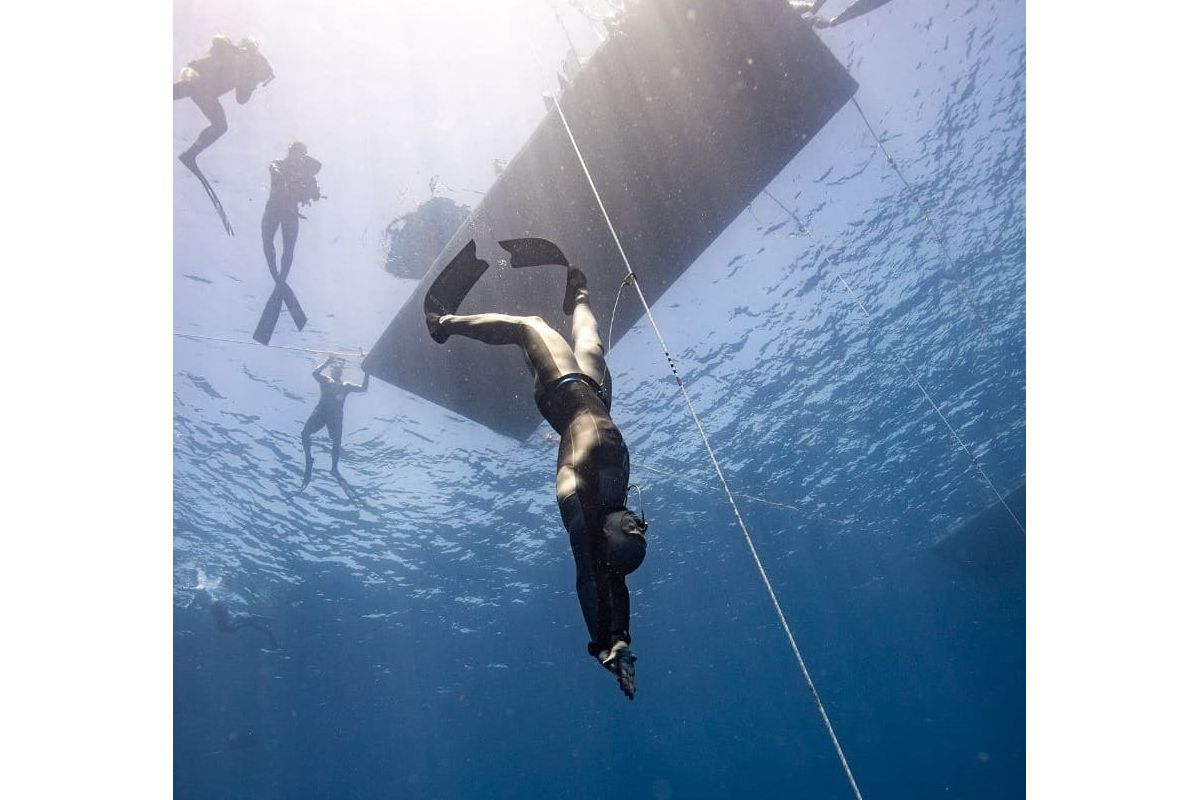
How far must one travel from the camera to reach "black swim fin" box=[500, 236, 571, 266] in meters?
5.53

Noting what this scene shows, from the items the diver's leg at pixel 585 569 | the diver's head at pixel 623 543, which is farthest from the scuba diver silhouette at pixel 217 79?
the diver's head at pixel 623 543

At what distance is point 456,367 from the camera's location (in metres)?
9.99

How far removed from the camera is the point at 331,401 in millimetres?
14398

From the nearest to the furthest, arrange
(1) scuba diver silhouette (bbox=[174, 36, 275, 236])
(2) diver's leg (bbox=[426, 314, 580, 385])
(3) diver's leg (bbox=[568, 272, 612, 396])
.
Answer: (2) diver's leg (bbox=[426, 314, 580, 385]) → (3) diver's leg (bbox=[568, 272, 612, 396]) → (1) scuba diver silhouette (bbox=[174, 36, 275, 236])

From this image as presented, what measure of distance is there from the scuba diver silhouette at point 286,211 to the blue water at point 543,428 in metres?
0.41

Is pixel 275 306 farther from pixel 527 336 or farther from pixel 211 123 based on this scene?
pixel 527 336

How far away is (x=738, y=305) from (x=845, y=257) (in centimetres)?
298

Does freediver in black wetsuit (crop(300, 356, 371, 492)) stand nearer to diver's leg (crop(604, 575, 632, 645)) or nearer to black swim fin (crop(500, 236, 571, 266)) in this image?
black swim fin (crop(500, 236, 571, 266))

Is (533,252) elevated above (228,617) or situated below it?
below

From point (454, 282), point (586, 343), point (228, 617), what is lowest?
point (586, 343)

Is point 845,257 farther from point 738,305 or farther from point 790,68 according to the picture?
point 790,68

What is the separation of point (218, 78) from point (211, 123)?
69 centimetres

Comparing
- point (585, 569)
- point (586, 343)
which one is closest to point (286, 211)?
point (586, 343)

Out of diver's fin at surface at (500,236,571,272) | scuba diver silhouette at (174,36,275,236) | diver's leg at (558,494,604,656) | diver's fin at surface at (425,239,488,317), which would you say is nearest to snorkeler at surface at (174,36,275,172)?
scuba diver silhouette at (174,36,275,236)
